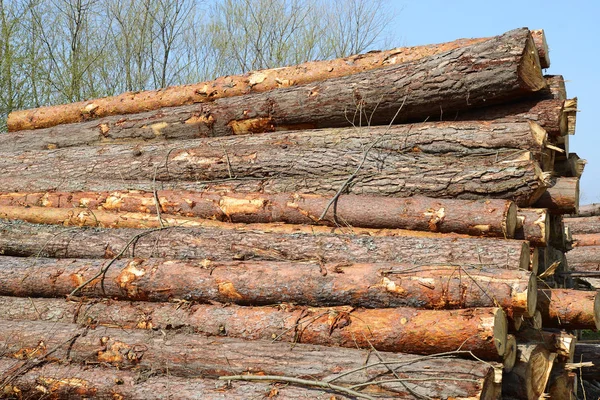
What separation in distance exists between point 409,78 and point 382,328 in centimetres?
341

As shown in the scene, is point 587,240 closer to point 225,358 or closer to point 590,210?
point 590,210

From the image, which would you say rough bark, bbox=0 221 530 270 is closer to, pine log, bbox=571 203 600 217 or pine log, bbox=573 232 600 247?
pine log, bbox=573 232 600 247

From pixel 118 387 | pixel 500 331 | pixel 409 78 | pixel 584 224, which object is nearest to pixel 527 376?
pixel 500 331

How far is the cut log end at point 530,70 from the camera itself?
6.73 m

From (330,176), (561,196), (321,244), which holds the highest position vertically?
(330,176)

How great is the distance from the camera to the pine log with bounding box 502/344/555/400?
523cm

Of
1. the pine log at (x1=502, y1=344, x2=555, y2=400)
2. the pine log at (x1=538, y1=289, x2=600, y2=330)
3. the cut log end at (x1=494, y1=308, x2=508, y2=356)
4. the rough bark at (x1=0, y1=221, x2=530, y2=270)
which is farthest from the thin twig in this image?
the pine log at (x1=538, y1=289, x2=600, y2=330)

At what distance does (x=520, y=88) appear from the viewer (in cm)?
684

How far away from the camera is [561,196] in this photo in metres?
6.89

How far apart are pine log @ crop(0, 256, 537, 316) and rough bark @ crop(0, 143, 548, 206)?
1.37 metres

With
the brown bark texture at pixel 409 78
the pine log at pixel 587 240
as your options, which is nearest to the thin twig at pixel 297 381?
the brown bark texture at pixel 409 78

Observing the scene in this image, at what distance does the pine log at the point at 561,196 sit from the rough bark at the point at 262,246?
59.9 inches

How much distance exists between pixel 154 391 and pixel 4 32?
16.9m

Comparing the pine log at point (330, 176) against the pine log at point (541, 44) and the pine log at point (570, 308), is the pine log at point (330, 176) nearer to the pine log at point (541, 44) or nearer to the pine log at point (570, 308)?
the pine log at point (570, 308)
